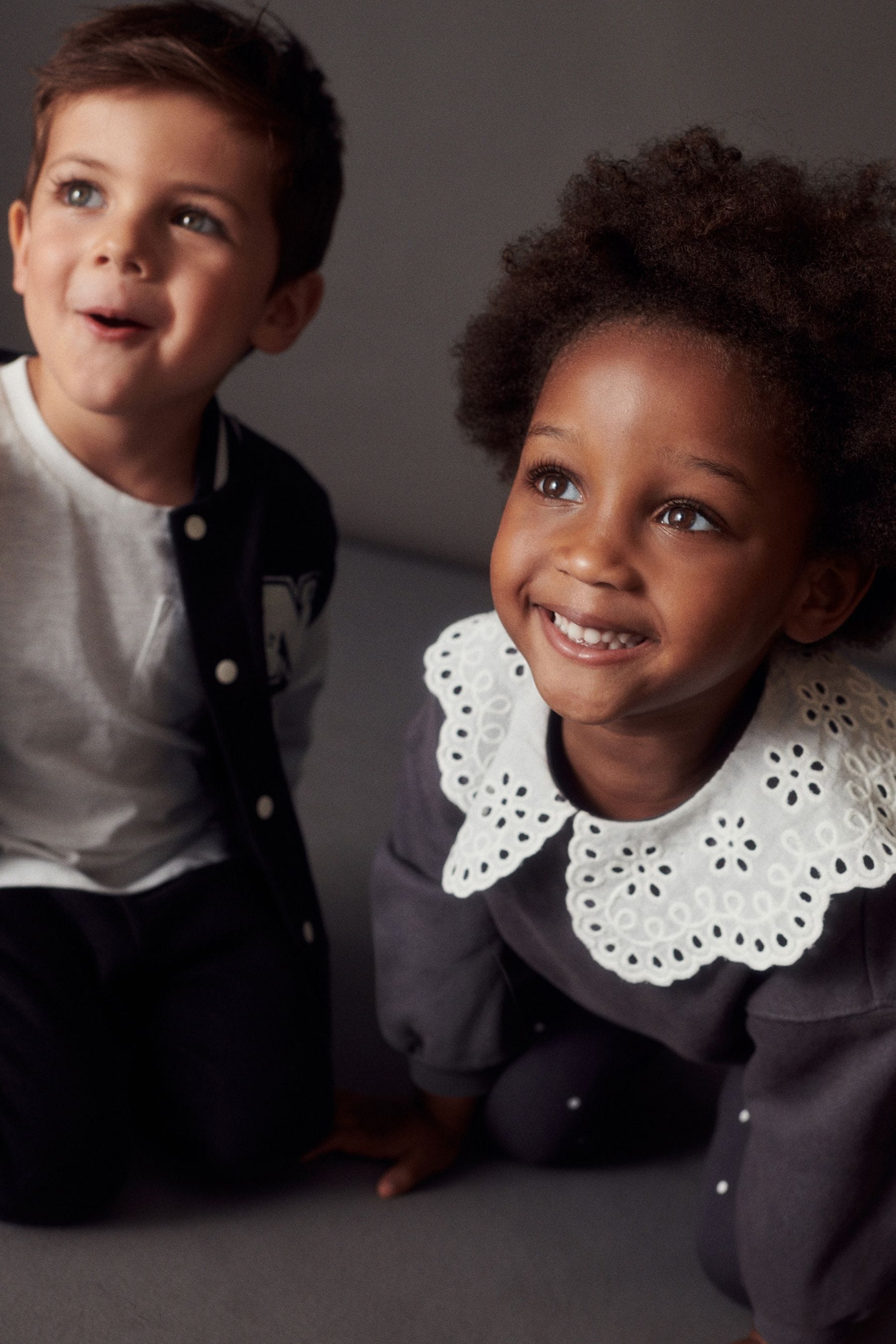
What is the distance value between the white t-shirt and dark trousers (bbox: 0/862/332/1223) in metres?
0.04

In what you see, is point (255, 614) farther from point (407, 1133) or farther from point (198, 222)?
point (407, 1133)

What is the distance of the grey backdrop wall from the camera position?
1.77 m

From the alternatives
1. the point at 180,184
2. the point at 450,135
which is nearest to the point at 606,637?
the point at 180,184

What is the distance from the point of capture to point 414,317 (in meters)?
2.05

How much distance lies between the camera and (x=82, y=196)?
1060 mm

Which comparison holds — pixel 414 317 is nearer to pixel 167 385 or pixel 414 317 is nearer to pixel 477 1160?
pixel 167 385

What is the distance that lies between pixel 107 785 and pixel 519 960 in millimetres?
329

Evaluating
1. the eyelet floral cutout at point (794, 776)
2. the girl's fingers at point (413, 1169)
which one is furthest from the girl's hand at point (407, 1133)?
the eyelet floral cutout at point (794, 776)

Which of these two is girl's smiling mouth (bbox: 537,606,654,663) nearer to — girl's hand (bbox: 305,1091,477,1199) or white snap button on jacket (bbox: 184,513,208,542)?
white snap button on jacket (bbox: 184,513,208,542)

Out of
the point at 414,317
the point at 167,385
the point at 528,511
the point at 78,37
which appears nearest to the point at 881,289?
the point at 528,511

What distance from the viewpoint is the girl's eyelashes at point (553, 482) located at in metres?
0.88

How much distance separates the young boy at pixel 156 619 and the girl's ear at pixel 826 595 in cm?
41

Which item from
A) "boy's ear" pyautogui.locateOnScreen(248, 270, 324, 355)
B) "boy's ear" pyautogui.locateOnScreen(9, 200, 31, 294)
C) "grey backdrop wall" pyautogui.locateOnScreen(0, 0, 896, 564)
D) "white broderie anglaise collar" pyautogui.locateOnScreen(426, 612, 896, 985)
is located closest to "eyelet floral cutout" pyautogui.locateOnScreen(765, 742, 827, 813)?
Result: "white broderie anglaise collar" pyautogui.locateOnScreen(426, 612, 896, 985)

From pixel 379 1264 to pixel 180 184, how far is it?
0.75 meters
